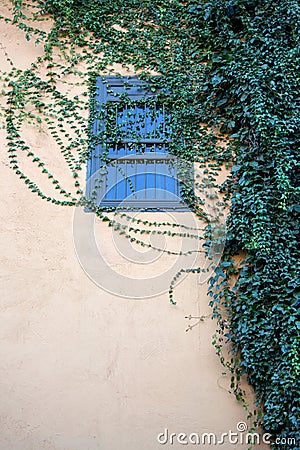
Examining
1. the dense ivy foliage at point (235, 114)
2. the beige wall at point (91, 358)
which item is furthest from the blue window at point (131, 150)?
the beige wall at point (91, 358)

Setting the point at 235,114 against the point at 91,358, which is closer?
the point at 91,358

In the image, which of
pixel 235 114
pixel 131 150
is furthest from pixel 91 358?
pixel 235 114

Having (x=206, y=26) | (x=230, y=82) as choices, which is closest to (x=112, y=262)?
(x=230, y=82)

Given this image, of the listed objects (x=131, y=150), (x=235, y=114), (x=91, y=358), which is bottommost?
(x=91, y=358)

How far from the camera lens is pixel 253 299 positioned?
425 cm

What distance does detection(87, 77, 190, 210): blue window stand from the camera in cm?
492

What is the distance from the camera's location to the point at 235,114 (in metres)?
5.02

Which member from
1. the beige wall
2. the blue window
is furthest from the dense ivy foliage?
the beige wall

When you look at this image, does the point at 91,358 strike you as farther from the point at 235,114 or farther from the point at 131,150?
the point at 235,114

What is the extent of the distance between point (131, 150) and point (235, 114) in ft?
3.34

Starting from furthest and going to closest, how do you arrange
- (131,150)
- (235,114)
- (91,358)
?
(131,150) → (235,114) → (91,358)

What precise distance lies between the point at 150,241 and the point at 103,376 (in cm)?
119

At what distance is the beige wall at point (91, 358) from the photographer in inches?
163

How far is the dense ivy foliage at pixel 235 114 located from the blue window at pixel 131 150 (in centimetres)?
14
